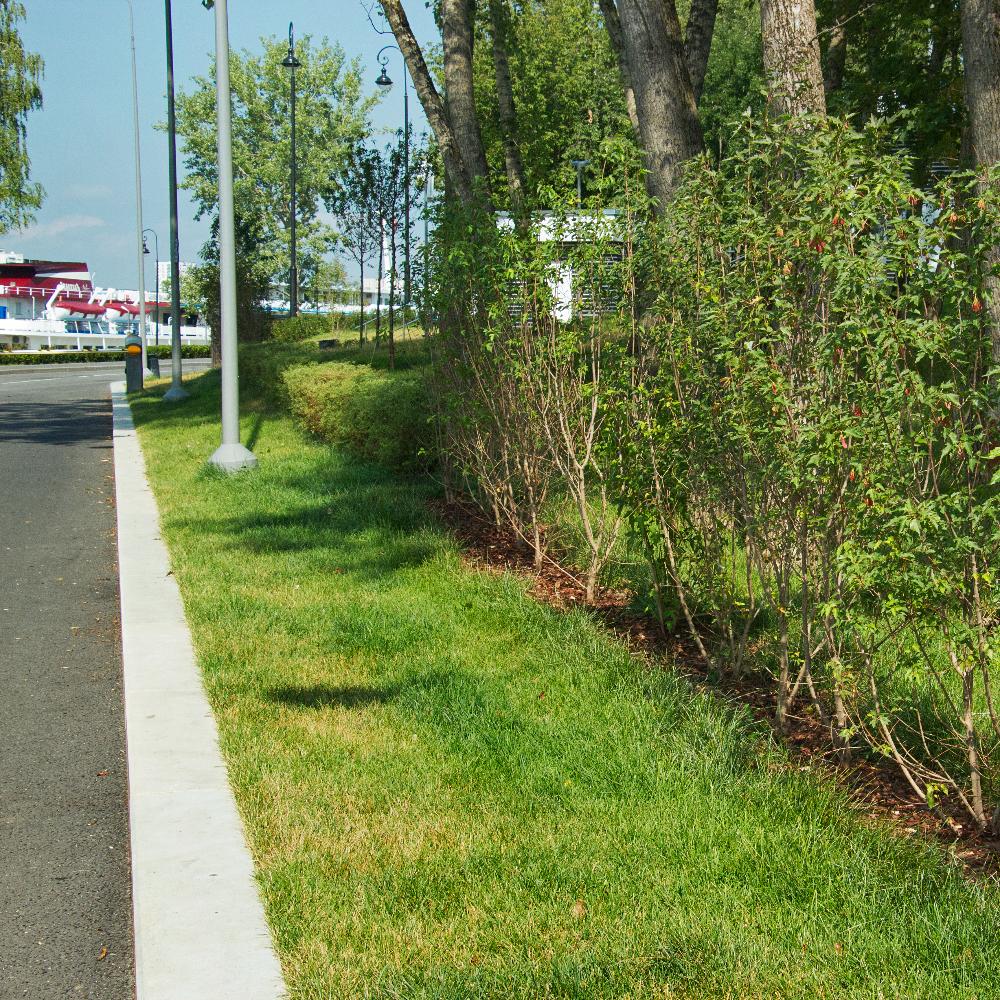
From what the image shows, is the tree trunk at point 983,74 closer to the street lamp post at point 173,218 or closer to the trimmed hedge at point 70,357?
the street lamp post at point 173,218

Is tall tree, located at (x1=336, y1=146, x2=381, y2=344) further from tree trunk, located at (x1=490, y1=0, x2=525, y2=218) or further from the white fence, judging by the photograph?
the white fence

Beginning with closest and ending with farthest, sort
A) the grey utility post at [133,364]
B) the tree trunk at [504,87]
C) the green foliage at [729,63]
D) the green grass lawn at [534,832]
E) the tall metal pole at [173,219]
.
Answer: the green grass lawn at [534,832], the tree trunk at [504,87], the tall metal pole at [173,219], the grey utility post at [133,364], the green foliage at [729,63]

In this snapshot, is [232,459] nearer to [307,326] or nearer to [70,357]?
[307,326]

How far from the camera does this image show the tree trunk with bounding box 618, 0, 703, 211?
7.72m

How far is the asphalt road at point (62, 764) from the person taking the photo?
3336 mm

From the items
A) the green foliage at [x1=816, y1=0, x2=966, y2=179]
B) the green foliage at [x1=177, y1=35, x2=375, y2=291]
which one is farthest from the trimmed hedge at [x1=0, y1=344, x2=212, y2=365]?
the green foliage at [x1=816, y1=0, x2=966, y2=179]

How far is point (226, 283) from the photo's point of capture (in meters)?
12.7

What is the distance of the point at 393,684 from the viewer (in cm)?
526

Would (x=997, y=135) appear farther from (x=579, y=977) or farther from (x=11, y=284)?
(x=11, y=284)

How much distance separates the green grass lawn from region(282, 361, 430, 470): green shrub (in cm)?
432

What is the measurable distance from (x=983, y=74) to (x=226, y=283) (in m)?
7.88

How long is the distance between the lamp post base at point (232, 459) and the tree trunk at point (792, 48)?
7.28 m

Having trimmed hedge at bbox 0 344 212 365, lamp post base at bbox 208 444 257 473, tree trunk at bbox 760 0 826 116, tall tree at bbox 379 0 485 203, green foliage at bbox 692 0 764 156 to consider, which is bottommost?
lamp post base at bbox 208 444 257 473

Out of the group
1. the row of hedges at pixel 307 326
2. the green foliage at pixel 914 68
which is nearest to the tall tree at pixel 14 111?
the row of hedges at pixel 307 326
